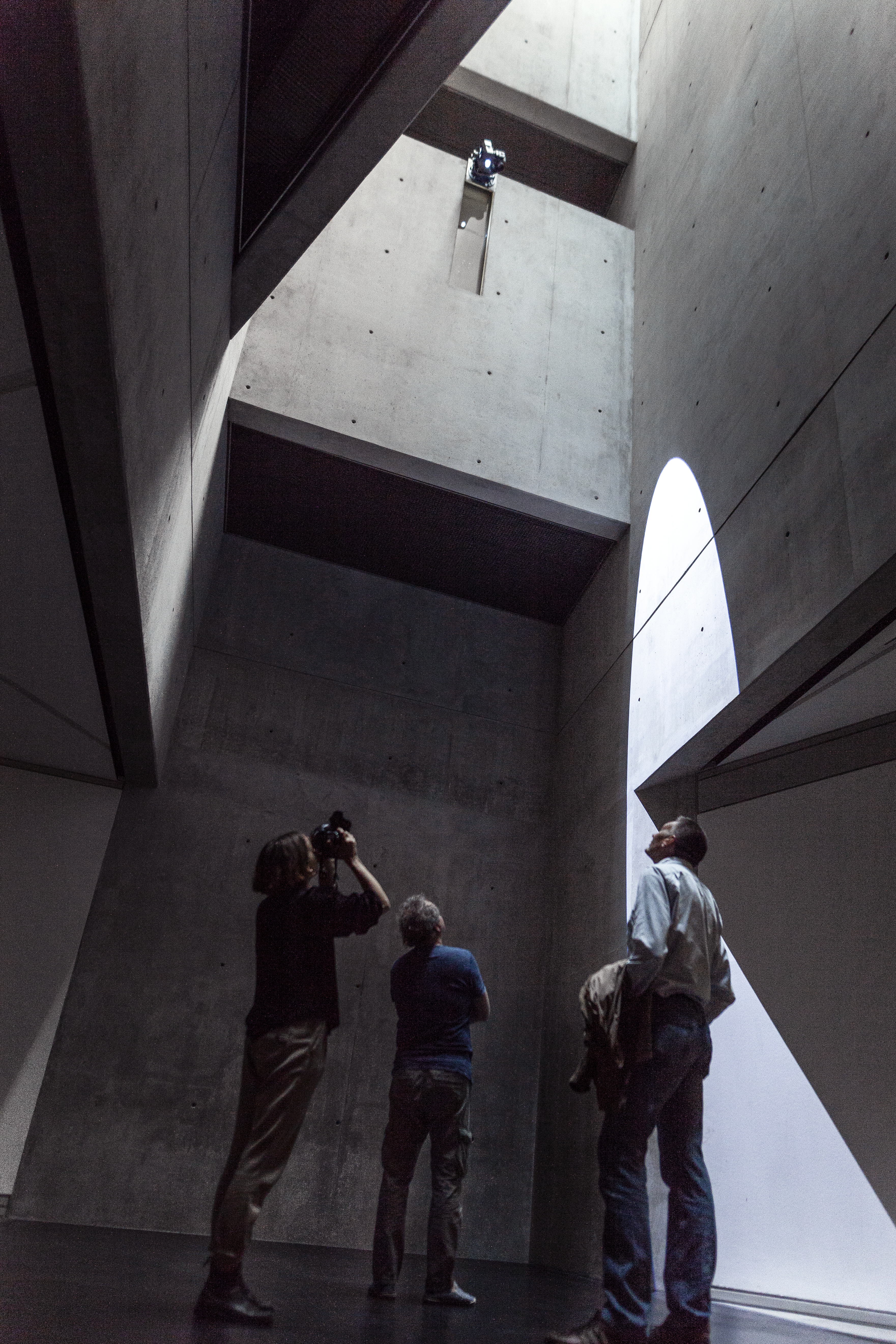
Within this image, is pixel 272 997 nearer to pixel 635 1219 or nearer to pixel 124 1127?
pixel 635 1219

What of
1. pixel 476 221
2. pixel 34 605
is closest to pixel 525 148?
→ pixel 476 221

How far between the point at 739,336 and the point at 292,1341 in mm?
4735

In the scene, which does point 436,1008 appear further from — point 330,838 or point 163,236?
point 163,236

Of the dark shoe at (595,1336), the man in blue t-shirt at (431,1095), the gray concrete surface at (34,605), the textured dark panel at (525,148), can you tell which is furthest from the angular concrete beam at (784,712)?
the textured dark panel at (525,148)

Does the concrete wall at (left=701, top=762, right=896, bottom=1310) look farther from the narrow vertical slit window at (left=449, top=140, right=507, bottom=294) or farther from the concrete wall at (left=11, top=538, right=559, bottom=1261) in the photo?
the narrow vertical slit window at (left=449, top=140, right=507, bottom=294)

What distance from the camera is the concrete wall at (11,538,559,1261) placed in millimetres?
5371

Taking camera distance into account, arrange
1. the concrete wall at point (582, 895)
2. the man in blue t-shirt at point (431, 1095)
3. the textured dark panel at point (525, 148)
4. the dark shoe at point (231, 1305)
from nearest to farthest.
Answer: the dark shoe at point (231, 1305)
the man in blue t-shirt at point (431, 1095)
the concrete wall at point (582, 895)
the textured dark panel at point (525, 148)

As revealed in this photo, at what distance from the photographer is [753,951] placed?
14.3 ft

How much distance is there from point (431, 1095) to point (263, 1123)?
1067 mm

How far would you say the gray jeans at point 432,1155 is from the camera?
119 inches

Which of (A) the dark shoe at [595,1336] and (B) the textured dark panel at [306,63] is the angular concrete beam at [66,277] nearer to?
(B) the textured dark panel at [306,63]

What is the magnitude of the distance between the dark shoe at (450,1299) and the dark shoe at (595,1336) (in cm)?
88

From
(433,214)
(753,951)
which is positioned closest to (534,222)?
(433,214)

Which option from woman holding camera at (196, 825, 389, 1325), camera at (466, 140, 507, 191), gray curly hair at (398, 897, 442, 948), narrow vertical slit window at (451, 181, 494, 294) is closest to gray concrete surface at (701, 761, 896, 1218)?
gray curly hair at (398, 897, 442, 948)
